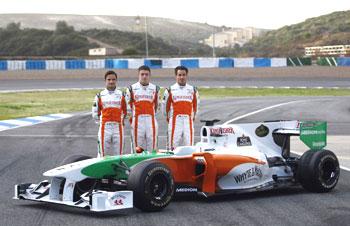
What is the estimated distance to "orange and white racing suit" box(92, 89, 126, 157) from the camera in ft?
41.4

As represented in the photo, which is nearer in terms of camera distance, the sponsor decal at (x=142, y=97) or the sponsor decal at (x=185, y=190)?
the sponsor decal at (x=185, y=190)

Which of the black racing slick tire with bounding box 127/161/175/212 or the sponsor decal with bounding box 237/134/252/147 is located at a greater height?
the sponsor decal with bounding box 237/134/252/147

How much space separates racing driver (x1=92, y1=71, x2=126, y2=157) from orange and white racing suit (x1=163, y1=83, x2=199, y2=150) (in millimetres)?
863

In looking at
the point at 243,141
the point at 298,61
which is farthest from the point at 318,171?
the point at 298,61

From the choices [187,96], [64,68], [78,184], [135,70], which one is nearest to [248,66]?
[135,70]

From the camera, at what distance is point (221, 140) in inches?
435

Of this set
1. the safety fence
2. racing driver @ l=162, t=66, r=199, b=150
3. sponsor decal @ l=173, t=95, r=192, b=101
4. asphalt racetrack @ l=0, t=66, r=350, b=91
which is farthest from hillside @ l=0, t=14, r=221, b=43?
sponsor decal @ l=173, t=95, r=192, b=101

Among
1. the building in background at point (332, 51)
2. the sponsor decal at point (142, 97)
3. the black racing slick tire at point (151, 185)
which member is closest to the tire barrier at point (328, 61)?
the building in background at point (332, 51)

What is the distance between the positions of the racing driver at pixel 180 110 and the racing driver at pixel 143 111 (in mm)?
237

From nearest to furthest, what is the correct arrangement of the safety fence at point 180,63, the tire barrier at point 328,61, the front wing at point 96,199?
the front wing at point 96,199 < the safety fence at point 180,63 < the tire barrier at point 328,61

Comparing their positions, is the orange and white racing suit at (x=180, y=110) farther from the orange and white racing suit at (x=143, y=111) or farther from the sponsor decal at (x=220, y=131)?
the sponsor decal at (x=220, y=131)

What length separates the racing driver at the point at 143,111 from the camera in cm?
1293

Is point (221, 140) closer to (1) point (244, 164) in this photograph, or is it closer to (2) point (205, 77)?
(1) point (244, 164)

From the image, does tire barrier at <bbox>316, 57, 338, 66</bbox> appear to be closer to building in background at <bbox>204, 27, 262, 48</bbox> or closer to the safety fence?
the safety fence
